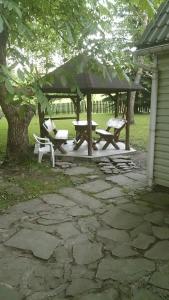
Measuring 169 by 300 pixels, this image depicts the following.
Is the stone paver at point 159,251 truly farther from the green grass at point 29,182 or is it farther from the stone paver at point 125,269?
the green grass at point 29,182

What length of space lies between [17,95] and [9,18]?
73cm

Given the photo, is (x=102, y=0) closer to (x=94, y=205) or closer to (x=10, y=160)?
(x=94, y=205)

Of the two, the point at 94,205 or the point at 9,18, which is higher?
the point at 9,18

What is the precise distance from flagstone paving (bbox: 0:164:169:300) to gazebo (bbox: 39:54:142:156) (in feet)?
6.89

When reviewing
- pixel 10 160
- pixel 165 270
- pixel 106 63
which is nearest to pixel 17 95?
pixel 106 63

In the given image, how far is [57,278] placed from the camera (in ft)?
12.3

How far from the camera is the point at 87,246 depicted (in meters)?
4.46

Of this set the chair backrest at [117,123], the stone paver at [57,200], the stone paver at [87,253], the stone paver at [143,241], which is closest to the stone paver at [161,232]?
the stone paver at [143,241]

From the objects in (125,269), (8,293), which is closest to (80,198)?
(125,269)

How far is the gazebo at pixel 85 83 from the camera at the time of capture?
3.06 meters

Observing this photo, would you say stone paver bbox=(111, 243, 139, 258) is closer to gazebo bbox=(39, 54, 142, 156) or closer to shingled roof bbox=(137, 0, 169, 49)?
gazebo bbox=(39, 54, 142, 156)

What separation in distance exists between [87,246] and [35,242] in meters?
0.75

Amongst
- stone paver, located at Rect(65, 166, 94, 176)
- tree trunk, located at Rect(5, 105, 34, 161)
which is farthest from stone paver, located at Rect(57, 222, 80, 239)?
tree trunk, located at Rect(5, 105, 34, 161)

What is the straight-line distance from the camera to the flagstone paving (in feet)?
11.6
